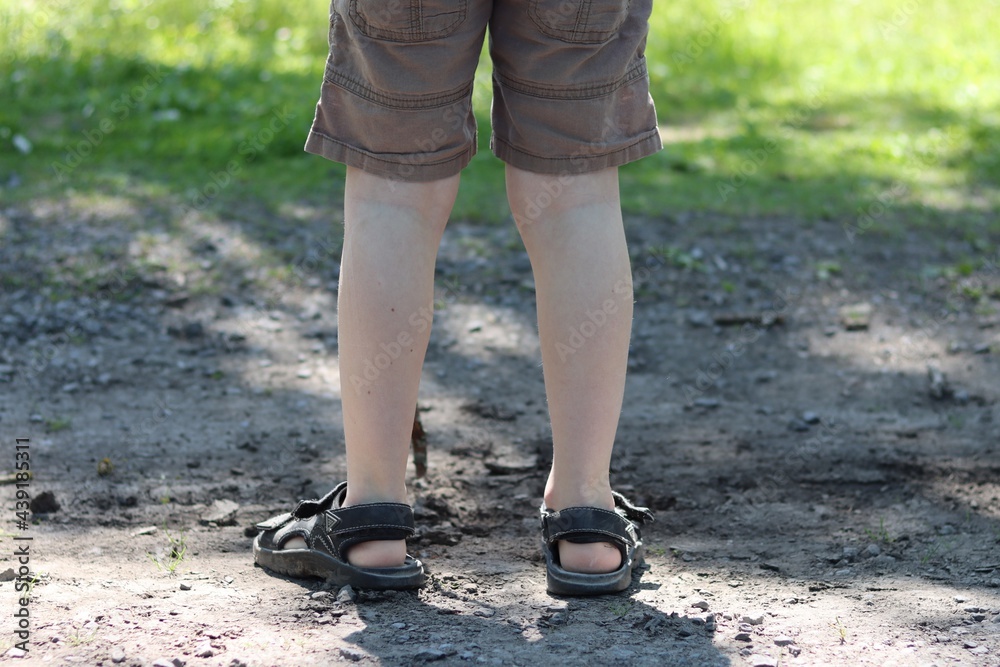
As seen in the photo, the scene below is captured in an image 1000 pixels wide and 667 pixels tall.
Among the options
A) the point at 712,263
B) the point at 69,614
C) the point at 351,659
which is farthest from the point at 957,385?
the point at 69,614

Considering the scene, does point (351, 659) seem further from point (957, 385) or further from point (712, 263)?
point (712, 263)

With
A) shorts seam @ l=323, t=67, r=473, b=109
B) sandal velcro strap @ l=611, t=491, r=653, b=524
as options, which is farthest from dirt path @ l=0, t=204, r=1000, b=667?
shorts seam @ l=323, t=67, r=473, b=109

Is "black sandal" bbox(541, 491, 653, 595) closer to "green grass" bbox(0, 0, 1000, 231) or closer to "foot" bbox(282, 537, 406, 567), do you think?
"foot" bbox(282, 537, 406, 567)

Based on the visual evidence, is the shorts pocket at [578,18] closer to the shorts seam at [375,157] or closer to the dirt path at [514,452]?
the shorts seam at [375,157]

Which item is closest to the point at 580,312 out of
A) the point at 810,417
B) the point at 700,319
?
the point at 810,417

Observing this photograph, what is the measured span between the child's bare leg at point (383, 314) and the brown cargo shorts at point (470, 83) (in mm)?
57

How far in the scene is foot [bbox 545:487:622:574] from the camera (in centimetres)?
199

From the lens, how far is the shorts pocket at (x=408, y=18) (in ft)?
5.71

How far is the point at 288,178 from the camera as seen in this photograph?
5.12 meters

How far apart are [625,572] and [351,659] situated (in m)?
0.59

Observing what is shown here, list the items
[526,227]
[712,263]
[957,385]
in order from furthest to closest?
1. [712,263]
2. [957,385]
3. [526,227]

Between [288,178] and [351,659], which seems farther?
[288,178]

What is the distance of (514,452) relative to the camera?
9.52 ft

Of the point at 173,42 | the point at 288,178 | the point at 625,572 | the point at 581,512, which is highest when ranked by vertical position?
the point at 173,42
